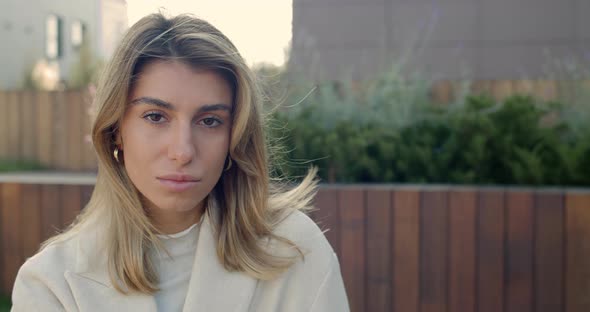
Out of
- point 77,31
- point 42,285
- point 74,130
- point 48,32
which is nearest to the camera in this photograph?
point 42,285

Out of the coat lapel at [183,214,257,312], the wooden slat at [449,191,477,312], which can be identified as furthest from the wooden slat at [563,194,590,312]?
the coat lapel at [183,214,257,312]

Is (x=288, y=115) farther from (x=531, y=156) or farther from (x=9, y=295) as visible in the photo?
(x=9, y=295)

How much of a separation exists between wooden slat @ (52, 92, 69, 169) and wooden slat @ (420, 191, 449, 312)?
4748mm

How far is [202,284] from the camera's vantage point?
1935 millimetres

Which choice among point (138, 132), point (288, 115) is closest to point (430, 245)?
point (288, 115)

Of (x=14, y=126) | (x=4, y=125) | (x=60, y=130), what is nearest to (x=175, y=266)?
(x=60, y=130)

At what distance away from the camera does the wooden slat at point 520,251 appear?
3875 mm

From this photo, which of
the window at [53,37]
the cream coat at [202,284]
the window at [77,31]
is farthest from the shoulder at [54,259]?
the window at [77,31]

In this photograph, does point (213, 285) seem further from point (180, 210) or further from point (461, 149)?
point (461, 149)

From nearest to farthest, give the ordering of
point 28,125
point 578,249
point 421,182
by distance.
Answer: point 578,249
point 421,182
point 28,125

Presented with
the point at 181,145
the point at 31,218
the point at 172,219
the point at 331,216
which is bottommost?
the point at 31,218

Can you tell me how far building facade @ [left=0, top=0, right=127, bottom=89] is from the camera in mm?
15695

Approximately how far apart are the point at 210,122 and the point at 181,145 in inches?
5.3

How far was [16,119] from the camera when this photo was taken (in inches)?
308
